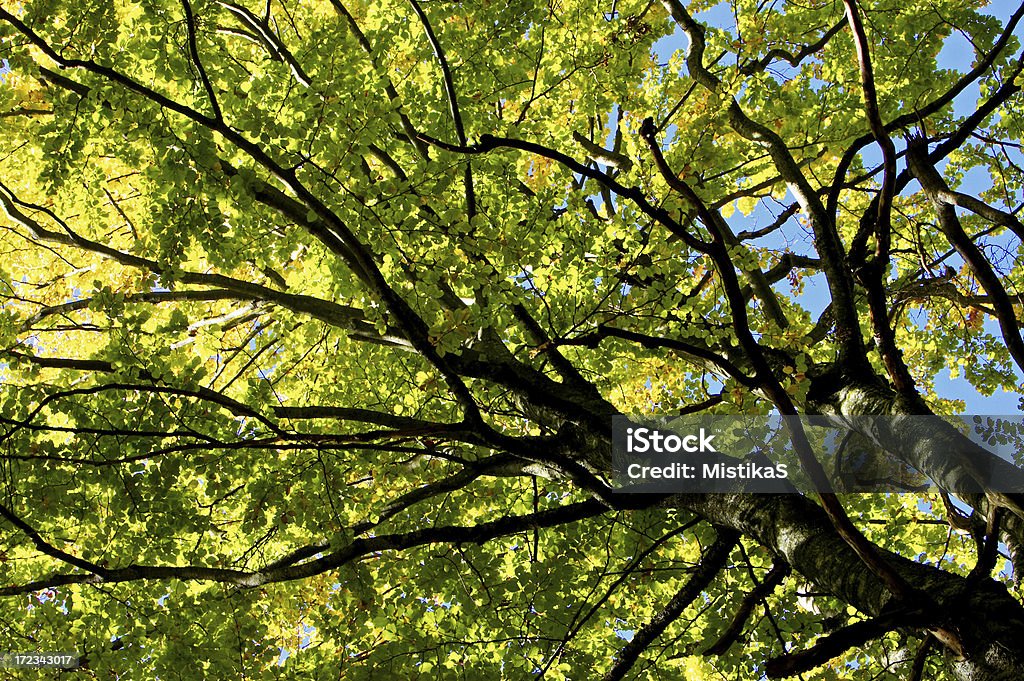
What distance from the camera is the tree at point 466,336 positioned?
136 inches

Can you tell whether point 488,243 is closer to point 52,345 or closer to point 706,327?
point 706,327

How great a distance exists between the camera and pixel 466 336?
396 cm

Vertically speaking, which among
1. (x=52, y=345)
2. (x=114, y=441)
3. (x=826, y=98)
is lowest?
(x=114, y=441)

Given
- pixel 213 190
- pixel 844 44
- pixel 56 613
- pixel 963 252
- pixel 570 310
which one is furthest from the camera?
pixel 844 44

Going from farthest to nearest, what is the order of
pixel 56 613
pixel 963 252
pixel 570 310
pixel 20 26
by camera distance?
pixel 570 310
pixel 56 613
pixel 20 26
pixel 963 252

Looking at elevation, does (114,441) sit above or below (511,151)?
below

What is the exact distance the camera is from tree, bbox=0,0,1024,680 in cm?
345

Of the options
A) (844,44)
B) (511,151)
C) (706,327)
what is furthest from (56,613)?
(844,44)

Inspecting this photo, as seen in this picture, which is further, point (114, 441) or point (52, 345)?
point (52, 345)

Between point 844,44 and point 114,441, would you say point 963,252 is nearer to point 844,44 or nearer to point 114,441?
point 844,44

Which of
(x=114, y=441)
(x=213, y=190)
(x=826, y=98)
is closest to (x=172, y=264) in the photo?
(x=213, y=190)

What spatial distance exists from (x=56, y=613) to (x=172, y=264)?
243cm

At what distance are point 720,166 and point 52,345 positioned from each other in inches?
262

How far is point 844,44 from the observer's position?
5883 millimetres
